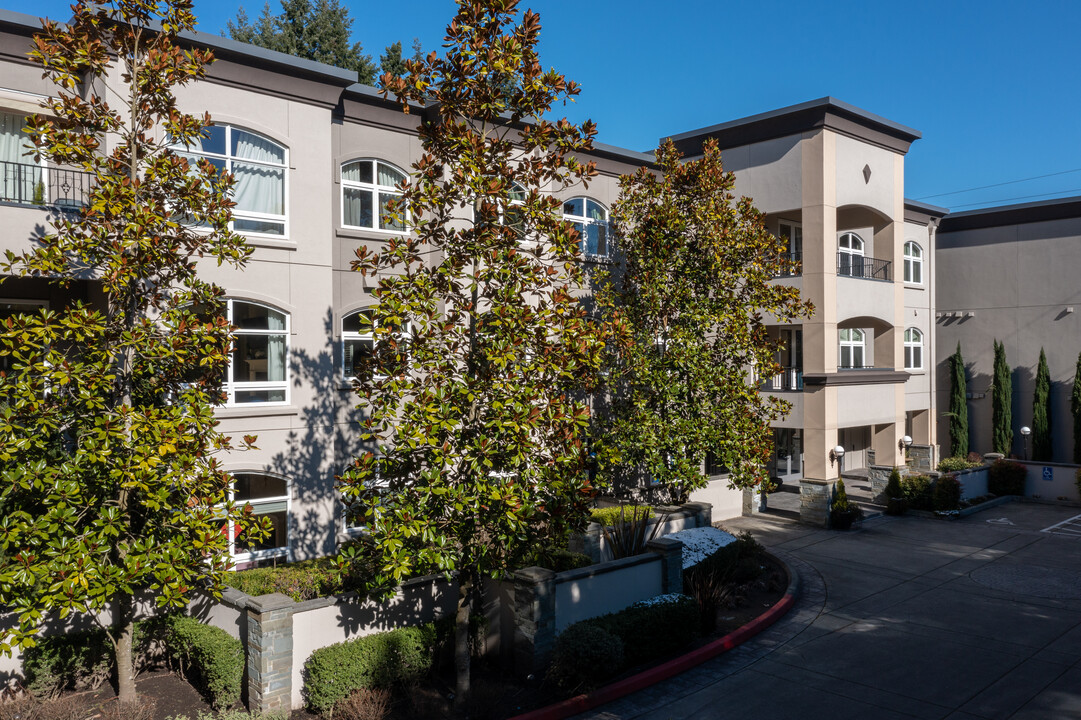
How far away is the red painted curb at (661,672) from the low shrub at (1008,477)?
16.5 meters

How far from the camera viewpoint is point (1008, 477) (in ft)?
88.4

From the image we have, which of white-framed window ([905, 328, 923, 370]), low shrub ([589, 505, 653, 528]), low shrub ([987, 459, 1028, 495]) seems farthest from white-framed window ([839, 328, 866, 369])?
low shrub ([589, 505, 653, 528])

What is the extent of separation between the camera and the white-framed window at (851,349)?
29172 mm

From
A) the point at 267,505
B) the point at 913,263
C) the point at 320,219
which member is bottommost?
the point at 267,505

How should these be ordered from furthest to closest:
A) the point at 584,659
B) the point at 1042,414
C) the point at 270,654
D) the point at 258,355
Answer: the point at 1042,414, the point at 258,355, the point at 584,659, the point at 270,654

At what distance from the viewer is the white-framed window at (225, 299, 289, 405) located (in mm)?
14625

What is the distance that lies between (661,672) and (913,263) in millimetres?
26871

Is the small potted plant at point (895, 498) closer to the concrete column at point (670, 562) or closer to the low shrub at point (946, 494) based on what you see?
the low shrub at point (946, 494)

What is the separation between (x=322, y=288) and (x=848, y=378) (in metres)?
18.1

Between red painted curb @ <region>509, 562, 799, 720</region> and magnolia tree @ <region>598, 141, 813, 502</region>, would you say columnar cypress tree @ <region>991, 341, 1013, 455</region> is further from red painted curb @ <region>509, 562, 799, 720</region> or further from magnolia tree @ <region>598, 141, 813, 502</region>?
red painted curb @ <region>509, 562, 799, 720</region>

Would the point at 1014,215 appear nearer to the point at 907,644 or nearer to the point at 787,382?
the point at 787,382

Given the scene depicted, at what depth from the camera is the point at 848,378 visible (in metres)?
25.9

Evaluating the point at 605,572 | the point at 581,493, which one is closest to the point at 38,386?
the point at 581,493

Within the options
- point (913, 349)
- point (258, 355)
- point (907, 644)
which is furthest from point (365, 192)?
point (913, 349)
